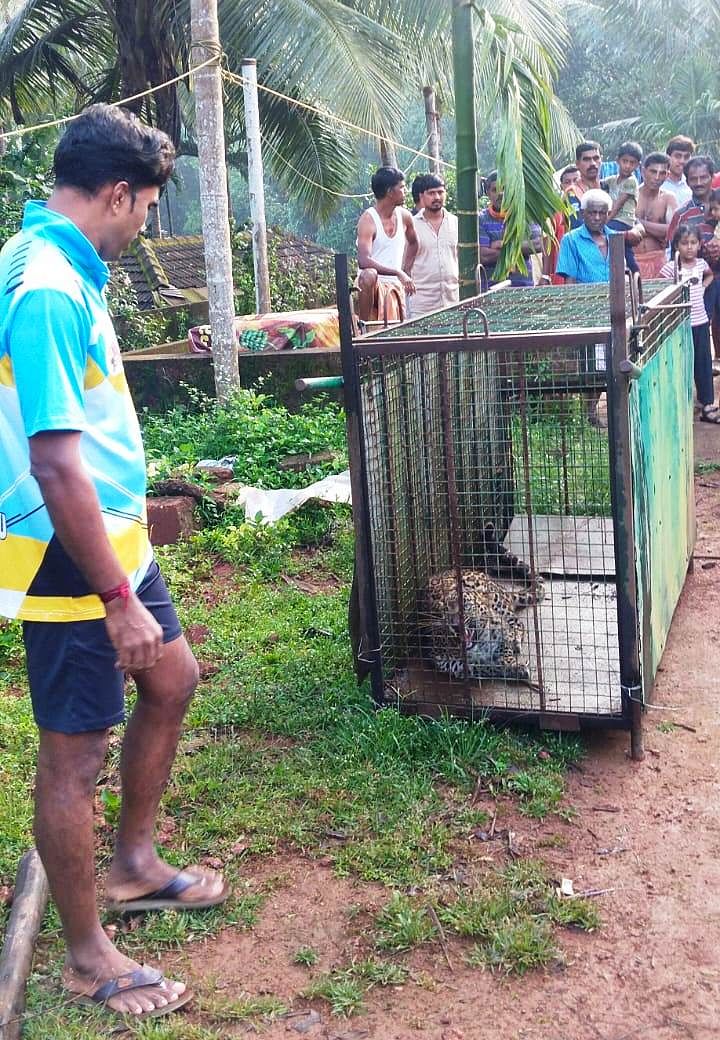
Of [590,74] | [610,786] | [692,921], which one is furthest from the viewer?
[590,74]

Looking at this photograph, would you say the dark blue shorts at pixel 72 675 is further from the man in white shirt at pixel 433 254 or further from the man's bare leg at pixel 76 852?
the man in white shirt at pixel 433 254

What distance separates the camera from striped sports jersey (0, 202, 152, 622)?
2381 mm

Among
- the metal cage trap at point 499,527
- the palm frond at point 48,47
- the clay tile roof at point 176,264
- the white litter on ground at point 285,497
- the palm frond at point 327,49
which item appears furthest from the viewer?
the palm frond at point 48,47

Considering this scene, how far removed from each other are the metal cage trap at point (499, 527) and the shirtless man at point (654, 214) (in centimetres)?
512

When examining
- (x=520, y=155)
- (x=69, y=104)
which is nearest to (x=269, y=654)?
(x=520, y=155)

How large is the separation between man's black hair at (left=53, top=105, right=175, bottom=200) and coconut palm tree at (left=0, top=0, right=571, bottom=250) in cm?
512

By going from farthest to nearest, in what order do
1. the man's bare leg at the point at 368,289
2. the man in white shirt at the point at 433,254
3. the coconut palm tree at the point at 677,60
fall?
the coconut palm tree at the point at 677,60, the man in white shirt at the point at 433,254, the man's bare leg at the point at 368,289

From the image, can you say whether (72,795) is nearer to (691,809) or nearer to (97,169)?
(97,169)

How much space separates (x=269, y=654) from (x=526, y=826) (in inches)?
65.1

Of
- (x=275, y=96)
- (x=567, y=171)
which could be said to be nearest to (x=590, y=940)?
(x=567, y=171)

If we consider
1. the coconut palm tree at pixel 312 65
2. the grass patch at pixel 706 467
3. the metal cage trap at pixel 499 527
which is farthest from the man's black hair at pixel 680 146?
the metal cage trap at pixel 499 527

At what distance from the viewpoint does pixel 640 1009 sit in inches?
106

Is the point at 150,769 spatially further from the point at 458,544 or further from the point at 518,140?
the point at 518,140

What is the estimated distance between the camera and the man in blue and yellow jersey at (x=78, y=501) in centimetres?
240
